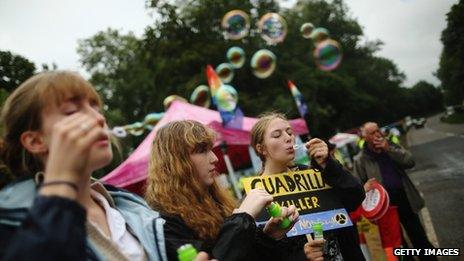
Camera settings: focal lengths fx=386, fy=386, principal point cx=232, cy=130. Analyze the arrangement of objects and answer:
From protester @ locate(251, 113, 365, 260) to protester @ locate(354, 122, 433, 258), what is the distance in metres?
2.47

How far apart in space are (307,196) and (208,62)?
26.1 metres

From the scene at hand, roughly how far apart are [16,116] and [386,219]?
4044 millimetres

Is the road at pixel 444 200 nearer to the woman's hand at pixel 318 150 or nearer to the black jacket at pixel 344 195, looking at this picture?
the black jacket at pixel 344 195

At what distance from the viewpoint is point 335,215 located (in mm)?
2607

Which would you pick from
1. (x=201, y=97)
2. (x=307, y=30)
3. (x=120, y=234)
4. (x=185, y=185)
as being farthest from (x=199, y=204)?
(x=307, y=30)

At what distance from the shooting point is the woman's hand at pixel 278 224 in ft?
6.60

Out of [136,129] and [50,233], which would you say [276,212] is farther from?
[136,129]

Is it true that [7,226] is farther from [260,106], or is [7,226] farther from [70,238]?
[260,106]

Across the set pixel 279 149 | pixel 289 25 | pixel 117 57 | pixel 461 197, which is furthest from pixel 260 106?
pixel 279 149

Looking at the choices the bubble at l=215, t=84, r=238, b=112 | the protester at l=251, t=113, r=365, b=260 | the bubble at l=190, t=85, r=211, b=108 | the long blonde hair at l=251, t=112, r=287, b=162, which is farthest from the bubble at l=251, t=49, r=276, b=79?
the protester at l=251, t=113, r=365, b=260

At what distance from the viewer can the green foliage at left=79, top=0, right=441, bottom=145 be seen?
28094 mm

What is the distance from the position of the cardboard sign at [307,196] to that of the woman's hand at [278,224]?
0.28 m

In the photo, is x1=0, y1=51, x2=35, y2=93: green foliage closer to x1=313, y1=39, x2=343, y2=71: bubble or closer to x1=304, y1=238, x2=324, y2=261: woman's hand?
x1=304, y1=238, x2=324, y2=261: woman's hand

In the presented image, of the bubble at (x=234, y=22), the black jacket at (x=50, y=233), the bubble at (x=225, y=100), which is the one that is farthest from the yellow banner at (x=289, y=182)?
the bubble at (x=234, y=22)
